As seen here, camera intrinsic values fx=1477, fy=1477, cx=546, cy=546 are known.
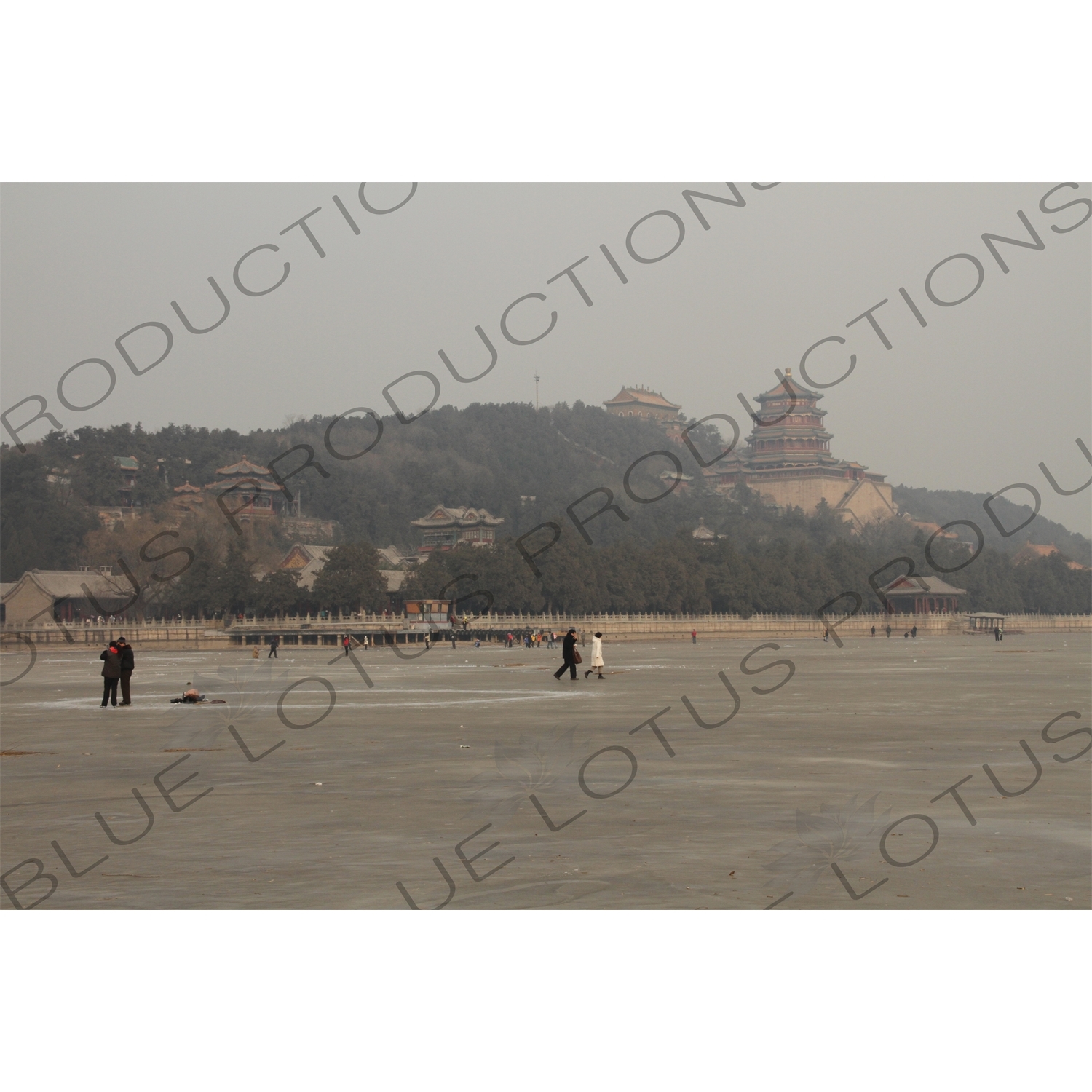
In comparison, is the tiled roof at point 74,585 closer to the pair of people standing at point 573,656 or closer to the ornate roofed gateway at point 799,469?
the pair of people standing at point 573,656

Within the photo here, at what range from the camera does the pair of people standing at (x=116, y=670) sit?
22141 mm

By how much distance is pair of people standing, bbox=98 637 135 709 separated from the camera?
22141mm

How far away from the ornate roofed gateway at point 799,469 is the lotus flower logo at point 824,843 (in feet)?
477

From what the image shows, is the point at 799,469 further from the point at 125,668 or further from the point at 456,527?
the point at 125,668

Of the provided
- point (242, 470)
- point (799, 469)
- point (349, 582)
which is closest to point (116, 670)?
point (349, 582)

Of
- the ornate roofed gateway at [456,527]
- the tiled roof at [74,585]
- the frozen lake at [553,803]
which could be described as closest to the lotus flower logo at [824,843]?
the frozen lake at [553,803]

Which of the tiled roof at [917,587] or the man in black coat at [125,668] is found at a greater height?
the tiled roof at [917,587]

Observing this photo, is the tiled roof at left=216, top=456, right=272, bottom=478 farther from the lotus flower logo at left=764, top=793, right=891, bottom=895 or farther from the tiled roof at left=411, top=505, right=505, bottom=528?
the lotus flower logo at left=764, top=793, right=891, bottom=895

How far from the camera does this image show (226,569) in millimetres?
75875

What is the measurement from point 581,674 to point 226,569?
4609cm

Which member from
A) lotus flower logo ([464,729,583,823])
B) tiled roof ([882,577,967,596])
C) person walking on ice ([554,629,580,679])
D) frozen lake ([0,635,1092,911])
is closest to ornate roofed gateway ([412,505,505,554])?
tiled roof ([882,577,967,596])

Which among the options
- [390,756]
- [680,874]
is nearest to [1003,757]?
[390,756]

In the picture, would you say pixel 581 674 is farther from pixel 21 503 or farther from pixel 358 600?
pixel 21 503

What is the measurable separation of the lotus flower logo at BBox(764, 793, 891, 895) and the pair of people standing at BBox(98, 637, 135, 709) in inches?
567
